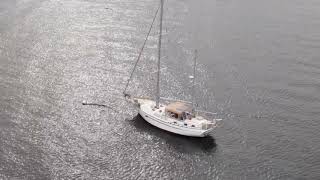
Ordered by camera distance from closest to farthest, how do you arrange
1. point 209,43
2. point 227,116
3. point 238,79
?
point 227,116
point 238,79
point 209,43

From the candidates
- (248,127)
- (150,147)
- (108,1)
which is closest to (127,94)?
(150,147)

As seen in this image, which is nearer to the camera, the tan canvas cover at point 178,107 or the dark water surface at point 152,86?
the dark water surface at point 152,86

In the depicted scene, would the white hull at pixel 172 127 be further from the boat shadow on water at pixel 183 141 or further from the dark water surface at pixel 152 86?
the dark water surface at pixel 152 86

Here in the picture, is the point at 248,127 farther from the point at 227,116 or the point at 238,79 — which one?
the point at 238,79

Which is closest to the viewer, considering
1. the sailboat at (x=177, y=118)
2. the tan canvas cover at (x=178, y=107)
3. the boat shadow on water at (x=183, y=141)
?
the boat shadow on water at (x=183, y=141)

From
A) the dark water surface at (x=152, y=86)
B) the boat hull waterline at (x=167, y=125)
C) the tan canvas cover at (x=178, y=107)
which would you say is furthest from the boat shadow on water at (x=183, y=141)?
the tan canvas cover at (x=178, y=107)

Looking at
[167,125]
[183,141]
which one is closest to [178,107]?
[167,125]
